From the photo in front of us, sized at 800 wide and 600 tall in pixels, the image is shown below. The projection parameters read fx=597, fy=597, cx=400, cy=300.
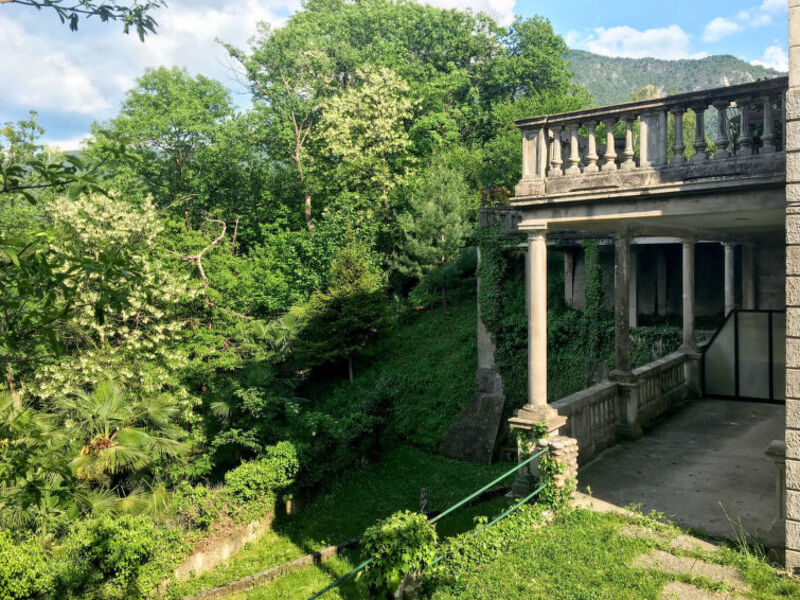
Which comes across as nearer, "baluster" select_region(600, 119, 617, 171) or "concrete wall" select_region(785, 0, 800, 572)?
"concrete wall" select_region(785, 0, 800, 572)

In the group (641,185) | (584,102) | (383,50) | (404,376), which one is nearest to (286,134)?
(383,50)

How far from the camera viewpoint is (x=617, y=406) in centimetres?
1098

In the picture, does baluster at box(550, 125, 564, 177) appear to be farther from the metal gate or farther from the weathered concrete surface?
the weathered concrete surface

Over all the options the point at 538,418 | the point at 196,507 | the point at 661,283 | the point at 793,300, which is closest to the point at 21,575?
the point at 196,507

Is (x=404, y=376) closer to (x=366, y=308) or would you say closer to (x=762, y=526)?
(x=366, y=308)

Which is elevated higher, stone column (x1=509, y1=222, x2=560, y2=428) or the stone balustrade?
stone column (x1=509, y1=222, x2=560, y2=428)

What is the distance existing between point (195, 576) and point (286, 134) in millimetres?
26528

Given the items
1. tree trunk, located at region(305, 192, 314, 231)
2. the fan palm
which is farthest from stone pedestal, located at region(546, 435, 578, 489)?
tree trunk, located at region(305, 192, 314, 231)

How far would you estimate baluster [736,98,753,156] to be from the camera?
7.26m

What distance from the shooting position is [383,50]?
138 feet

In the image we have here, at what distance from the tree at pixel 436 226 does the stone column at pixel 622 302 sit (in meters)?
19.3

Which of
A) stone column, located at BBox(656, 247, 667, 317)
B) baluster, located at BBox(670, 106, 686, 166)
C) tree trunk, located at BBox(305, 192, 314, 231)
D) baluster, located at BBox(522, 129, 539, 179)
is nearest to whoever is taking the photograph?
baluster, located at BBox(670, 106, 686, 166)

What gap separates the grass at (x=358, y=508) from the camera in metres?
13.8

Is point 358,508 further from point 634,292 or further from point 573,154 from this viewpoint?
point 634,292
